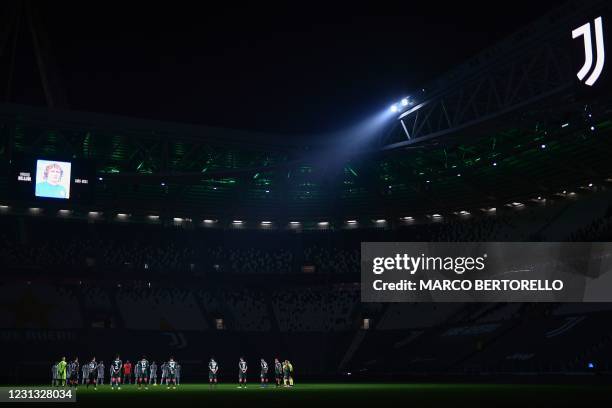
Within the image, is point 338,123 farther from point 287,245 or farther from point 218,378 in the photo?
point 287,245

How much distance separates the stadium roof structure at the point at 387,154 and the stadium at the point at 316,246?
0.55ft

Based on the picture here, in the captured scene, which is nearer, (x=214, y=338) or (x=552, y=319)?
(x=552, y=319)

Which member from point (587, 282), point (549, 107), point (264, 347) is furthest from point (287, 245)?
point (549, 107)

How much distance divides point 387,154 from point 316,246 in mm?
23348

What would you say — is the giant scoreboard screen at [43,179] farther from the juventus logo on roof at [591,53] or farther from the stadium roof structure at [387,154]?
the juventus logo on roof at [591,53]

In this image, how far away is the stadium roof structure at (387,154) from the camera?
91.6ft

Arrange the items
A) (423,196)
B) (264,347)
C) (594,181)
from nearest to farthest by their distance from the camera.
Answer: (594,181)
(423,196)
(264,347)

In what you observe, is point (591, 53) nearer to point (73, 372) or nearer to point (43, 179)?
point (43, 179)

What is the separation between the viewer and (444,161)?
41719mm

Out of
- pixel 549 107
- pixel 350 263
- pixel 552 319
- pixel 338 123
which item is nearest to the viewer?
pixel 549 107

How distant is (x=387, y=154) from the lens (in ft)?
115

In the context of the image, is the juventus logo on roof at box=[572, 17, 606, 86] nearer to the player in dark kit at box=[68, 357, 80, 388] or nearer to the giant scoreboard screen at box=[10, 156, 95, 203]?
the giant scoreboard screen at box=[10, 156, 95, 203]

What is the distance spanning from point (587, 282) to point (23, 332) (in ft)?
121

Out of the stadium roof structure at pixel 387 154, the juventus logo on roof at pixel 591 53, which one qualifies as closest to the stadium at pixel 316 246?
the stadium roof structure at pixel 387 154
